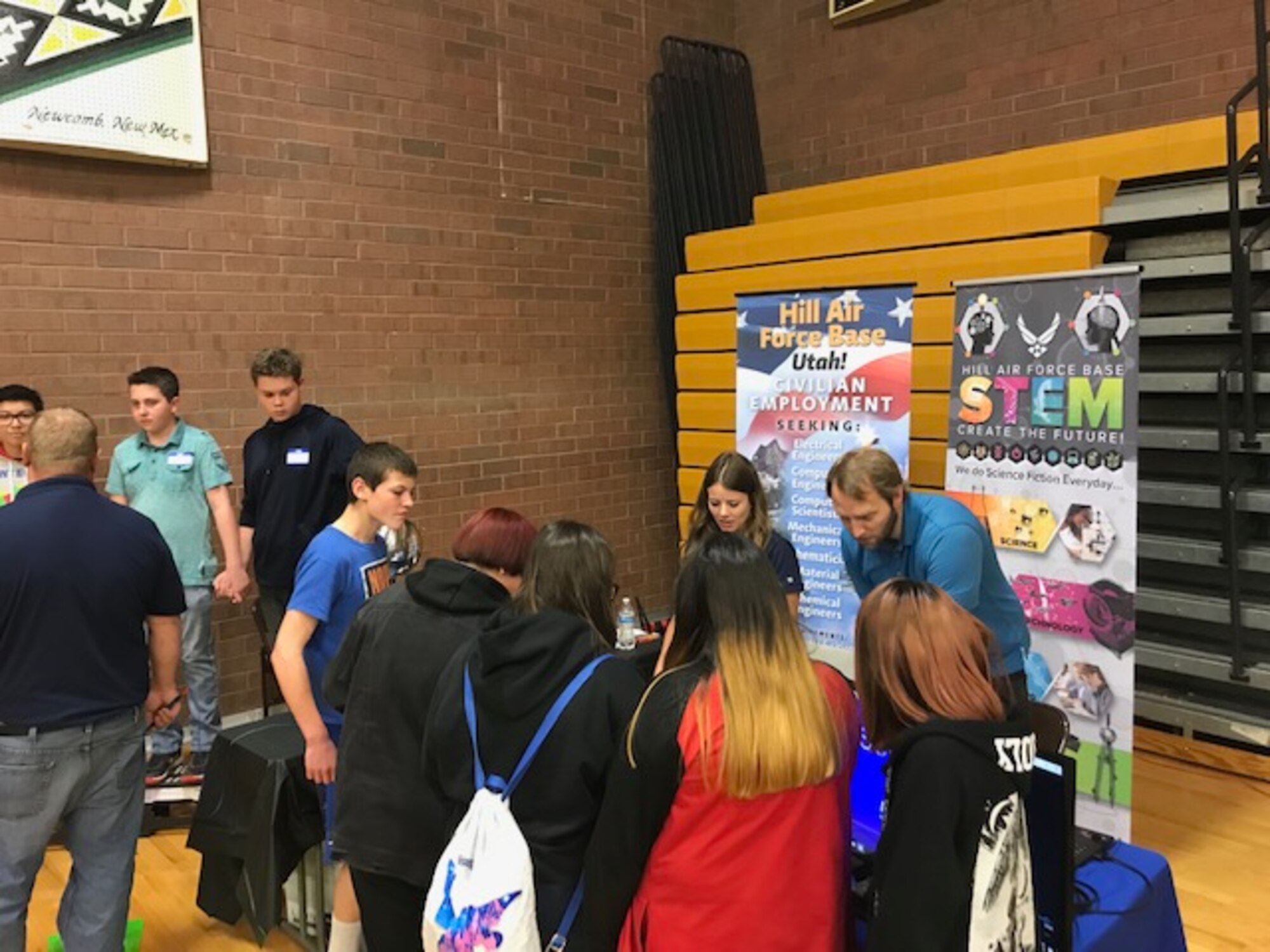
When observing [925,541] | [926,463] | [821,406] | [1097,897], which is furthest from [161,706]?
[926,463]

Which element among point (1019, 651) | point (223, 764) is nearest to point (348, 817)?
point (223, 764)

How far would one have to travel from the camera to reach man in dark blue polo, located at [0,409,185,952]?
2.36 meters

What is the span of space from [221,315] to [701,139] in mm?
3379

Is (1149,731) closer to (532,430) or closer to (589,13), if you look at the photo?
(532,430)

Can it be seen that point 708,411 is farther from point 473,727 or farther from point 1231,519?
point 473,727

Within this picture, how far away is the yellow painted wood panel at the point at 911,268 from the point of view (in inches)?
172

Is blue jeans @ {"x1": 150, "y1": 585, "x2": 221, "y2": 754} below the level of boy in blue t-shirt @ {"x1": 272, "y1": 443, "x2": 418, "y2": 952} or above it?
below

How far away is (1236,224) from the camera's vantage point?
13.2ft

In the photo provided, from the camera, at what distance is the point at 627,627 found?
3.73 meters

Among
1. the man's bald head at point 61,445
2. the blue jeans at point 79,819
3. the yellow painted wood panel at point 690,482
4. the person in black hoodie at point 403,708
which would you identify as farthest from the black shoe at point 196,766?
the yellow painted wood panel at point 690,482

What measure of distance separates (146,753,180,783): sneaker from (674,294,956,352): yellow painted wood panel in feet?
11.5

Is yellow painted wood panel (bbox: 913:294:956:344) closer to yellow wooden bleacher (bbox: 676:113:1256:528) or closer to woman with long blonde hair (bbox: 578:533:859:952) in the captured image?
yellow wooden bleacher (bbox: 676:113:1256:528)

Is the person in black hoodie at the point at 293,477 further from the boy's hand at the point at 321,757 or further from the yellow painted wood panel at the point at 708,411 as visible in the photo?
the yellow painted wood panel at the point at 708,411

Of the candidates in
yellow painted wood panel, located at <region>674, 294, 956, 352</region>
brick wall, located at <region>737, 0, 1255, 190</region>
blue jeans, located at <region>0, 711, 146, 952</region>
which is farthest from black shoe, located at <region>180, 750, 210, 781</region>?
brick wall, located at <region>737, 0, 1255, 190</region>
